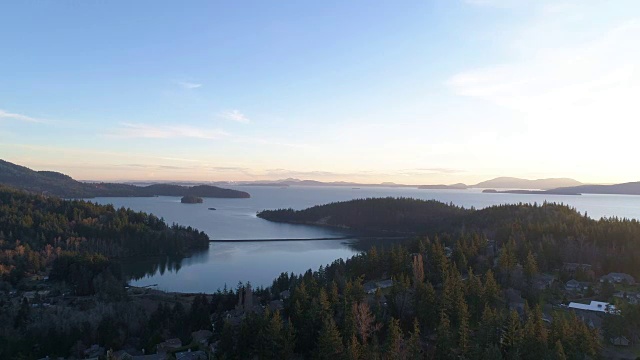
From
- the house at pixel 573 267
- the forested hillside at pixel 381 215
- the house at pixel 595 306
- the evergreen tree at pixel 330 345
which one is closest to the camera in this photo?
the evergreen tree at pixel 330 345

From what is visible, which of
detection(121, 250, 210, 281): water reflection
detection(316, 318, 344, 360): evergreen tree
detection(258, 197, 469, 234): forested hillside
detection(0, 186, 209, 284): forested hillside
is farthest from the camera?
detection(258, 197, 469, 234): forested hillside

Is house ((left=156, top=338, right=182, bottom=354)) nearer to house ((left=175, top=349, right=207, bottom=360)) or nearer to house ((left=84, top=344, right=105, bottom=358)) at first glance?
house ((left=175, top=349, right=207, bottom=360))

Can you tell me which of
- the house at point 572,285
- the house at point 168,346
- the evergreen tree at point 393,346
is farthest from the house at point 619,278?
the house at point 168,346

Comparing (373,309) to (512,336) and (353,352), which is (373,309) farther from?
(512,336)

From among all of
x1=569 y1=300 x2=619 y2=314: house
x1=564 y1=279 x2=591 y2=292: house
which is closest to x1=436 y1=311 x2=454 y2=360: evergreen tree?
x1=569 y1=300 x2=619 y2=314: house

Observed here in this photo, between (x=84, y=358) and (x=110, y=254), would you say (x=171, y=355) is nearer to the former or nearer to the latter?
(x=84, y=358)

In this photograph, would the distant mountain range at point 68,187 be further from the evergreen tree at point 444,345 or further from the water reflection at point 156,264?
the evergreen tree at point 444,345

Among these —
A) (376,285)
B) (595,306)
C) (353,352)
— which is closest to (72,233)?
(376,285)
